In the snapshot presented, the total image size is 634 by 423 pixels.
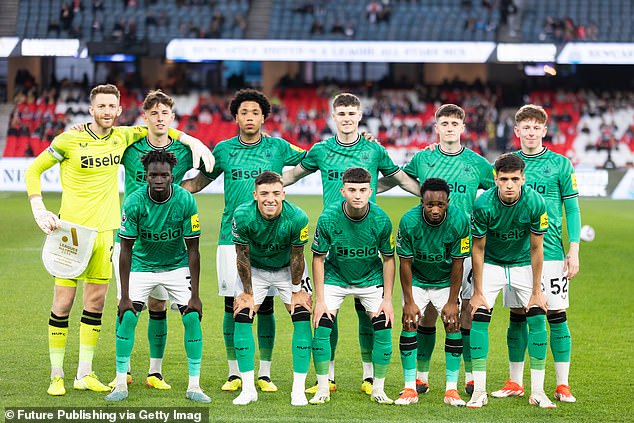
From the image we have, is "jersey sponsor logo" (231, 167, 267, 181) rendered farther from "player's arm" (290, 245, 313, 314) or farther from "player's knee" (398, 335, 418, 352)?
"player's knee" (398, 335, 418, 352)

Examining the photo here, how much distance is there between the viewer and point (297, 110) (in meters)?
33.6

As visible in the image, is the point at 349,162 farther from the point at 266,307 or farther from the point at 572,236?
the point at 572,236

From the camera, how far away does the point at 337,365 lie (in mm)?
8703

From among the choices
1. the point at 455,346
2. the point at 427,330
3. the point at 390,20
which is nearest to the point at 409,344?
the point at 455,346

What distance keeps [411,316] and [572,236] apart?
1464 mm

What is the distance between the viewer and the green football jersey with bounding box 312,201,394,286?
23.7 feet

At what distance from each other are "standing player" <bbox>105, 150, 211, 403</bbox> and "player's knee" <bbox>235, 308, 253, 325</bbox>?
11.8 inches

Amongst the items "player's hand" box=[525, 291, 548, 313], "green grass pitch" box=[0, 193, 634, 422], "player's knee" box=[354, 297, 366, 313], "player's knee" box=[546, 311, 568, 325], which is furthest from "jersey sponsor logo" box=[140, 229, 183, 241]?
"player's knee" box=[546, 311, 568, 325]

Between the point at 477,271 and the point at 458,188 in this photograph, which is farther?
the point at 458,188

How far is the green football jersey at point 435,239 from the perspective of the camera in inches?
283

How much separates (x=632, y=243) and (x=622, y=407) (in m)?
10.9

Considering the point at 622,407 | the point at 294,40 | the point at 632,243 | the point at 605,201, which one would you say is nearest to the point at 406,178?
the point at 622,407

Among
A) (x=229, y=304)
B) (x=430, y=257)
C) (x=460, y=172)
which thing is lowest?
(x=229, y=304)

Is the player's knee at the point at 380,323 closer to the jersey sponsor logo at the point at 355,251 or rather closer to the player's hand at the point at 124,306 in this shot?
the jersey sponsor logo at the point at 355,251
